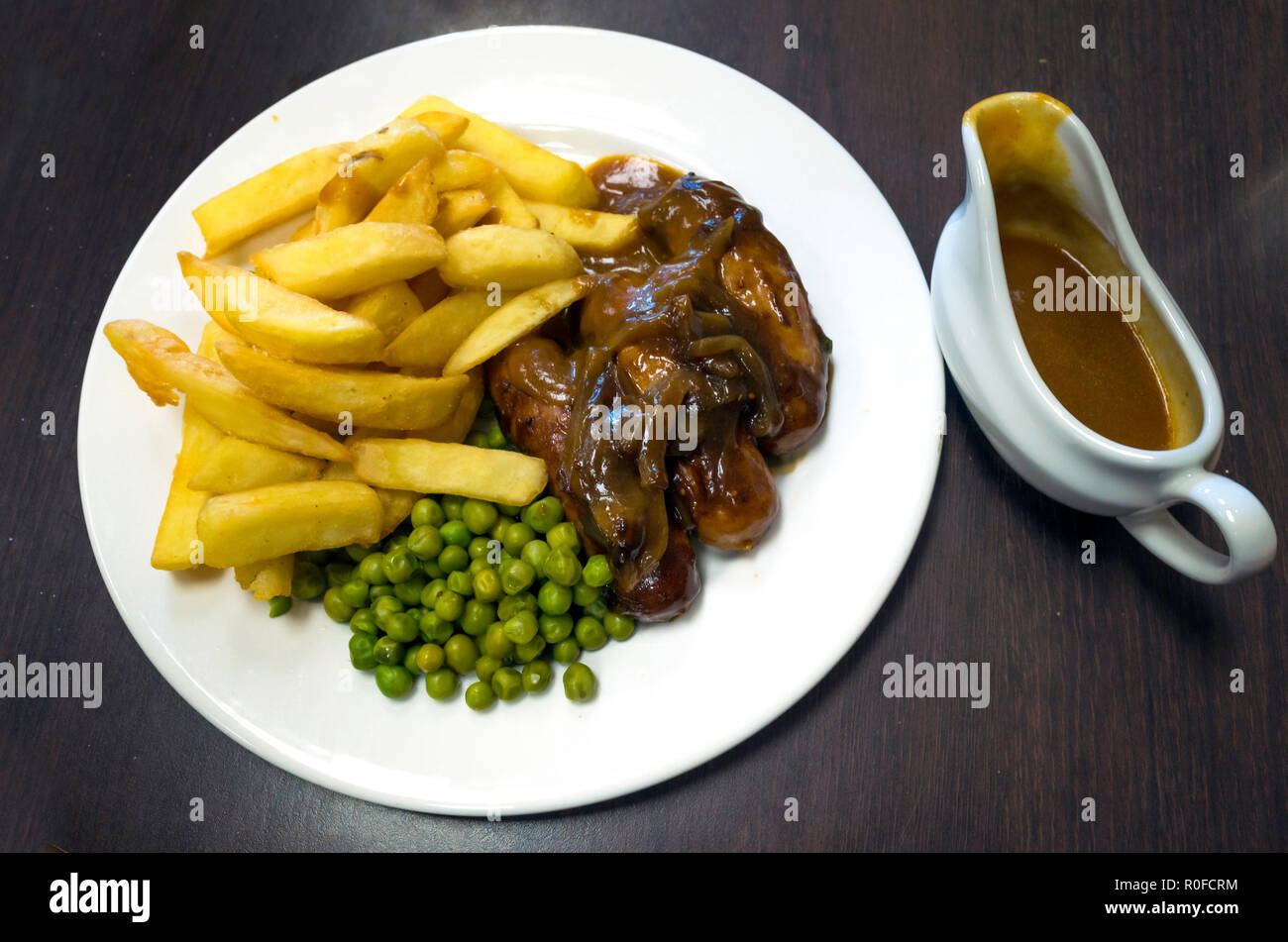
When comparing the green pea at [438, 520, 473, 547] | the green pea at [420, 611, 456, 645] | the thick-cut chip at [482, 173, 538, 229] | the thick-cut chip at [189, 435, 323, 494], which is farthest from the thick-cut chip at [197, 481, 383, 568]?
the thick-cut chip at [482, 173, 538, 229]

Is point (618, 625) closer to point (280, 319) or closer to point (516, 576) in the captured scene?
point (516, 576)

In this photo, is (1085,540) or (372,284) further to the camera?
(1085,540)

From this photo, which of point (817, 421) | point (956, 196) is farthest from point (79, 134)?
point (956, 196)

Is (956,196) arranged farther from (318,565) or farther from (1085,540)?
(318,565)

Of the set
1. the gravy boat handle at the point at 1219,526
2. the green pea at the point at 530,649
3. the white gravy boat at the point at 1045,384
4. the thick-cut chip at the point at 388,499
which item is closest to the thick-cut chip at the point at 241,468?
the thick-cut chip at the point at 388,499

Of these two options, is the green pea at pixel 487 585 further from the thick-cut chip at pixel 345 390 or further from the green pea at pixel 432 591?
the thick-cut chip at pixel 345 390
